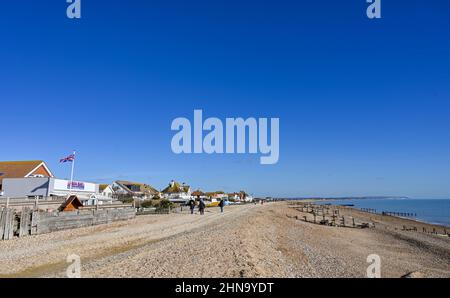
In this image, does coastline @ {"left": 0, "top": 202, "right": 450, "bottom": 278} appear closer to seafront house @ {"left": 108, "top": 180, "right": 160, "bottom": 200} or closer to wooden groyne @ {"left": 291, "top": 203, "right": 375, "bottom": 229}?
wooden groyne @ {"left": 291, "top": 203, "right": 375, "bottom": 229}

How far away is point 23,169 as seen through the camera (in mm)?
47969

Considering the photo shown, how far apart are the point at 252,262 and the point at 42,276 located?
7.01 metres

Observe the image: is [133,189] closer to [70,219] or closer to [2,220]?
[70,219]

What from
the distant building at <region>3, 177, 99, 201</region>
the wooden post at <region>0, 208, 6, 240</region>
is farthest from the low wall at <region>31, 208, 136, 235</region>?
the distant building at <region>3, 177, 99, 201</region>

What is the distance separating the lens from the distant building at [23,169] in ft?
153

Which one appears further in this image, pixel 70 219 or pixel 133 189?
pixel 133 189

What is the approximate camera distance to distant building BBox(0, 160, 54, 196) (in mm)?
46688

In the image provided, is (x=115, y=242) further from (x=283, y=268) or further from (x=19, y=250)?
(x=283, y=268)

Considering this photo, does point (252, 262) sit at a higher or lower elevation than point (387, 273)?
higher

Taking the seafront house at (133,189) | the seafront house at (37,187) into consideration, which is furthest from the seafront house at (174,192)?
the seafront house at (37,187)

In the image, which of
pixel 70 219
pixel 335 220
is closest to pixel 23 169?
pixel 70 219

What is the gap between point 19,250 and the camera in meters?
14.2

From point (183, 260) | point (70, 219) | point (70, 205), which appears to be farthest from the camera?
point (70, 205)
